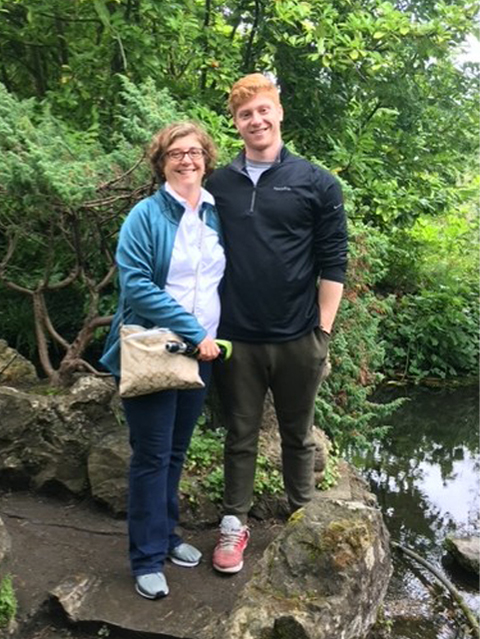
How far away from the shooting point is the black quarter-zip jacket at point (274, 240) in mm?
2941

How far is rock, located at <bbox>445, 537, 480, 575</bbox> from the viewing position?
173 inches

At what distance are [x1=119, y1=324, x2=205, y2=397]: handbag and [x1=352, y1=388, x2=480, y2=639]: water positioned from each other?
6.04ft

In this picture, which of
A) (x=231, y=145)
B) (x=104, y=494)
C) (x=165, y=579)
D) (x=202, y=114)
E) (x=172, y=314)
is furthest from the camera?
(x=202, y=114)

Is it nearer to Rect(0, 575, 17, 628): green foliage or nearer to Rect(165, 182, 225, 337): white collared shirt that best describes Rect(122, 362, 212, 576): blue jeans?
Rect(165, 182, 225, 337): white collared shirt

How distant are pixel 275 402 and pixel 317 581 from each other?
0.88m

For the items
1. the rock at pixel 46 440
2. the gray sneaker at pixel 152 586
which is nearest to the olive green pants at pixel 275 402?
the gray sneaker at pixel 152 586

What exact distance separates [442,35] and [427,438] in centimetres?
371

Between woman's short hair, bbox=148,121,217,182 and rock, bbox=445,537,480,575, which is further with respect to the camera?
rock, bbox=445,537,480,575

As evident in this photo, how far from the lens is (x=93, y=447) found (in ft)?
12.1

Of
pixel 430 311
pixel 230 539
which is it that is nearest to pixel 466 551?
pixel 230 539

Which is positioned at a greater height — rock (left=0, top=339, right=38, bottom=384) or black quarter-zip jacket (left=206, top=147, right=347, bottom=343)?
black quarter-zip jacket (left=206, top=147, right=347, bottom=343)

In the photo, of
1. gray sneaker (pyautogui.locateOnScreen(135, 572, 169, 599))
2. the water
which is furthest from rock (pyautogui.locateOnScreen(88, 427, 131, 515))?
the water

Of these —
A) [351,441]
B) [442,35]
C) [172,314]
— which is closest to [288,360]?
[172,314]

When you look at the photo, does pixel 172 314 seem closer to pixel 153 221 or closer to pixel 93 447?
pixel 153 221
